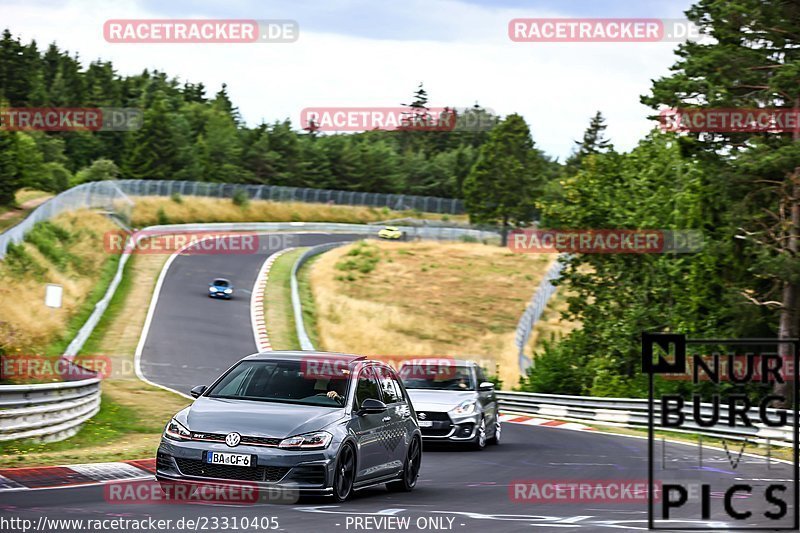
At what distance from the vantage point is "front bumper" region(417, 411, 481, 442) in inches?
800

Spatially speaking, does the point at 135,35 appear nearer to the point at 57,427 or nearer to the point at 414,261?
the point at 57,427

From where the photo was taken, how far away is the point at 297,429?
441 inches

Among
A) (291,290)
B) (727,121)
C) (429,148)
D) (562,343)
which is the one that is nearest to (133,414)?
(727,121)

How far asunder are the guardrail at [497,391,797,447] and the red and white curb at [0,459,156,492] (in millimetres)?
15831

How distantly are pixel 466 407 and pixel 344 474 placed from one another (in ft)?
29.5

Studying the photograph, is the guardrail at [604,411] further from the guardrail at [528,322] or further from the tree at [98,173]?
the tree at [98,173]

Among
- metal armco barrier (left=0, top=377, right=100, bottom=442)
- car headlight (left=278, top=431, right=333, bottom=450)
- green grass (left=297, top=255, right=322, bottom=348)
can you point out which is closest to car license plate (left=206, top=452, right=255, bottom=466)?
car headlight (left=278, top=431, right=333, bottom=450)

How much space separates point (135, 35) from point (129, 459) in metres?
17.3

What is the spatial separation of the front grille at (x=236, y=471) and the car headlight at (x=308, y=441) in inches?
8.2

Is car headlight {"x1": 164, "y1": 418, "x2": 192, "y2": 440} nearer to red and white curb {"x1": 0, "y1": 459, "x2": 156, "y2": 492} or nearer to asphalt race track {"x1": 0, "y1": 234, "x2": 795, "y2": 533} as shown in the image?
asphalt race track {"x1": 0, "y1": 234, "x2": 795, "y2": 533}

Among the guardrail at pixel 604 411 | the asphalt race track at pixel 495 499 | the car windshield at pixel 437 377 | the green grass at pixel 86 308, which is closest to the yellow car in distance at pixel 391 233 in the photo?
the green grass at pixel 86 308

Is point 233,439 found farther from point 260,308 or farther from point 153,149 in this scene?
point 153,149

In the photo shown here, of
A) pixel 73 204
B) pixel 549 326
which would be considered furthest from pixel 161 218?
pixel 549 326

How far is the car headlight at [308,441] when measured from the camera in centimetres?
1105
